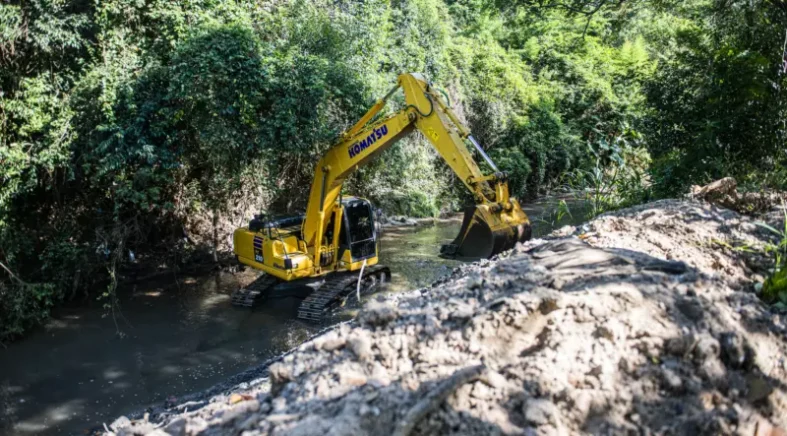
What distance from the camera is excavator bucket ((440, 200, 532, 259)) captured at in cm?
661

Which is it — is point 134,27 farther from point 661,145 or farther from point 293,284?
point 661,145

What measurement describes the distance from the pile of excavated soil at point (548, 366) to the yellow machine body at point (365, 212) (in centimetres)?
285

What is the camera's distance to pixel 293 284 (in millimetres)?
9391

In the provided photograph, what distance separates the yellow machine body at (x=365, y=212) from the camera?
6832mm

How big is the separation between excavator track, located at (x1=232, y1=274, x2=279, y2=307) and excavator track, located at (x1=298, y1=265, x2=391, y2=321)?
0.93 m

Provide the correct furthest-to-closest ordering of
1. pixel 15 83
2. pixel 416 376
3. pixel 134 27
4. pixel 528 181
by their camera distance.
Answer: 1. pixel 528 181
2. pixel 134 27
3. pixel 15 83
4. pixel 416 376

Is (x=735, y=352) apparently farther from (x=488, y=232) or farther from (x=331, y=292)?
(x=331, y=292)

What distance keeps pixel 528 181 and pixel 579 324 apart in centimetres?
1614

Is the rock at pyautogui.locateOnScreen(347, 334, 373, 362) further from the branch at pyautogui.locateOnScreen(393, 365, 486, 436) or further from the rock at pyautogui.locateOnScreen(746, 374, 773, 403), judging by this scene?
the rock at pyautogui.locateOnScreen(746, 374, 773, 403)

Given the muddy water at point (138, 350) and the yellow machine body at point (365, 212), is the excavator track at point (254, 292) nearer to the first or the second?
the muddy water at point (138, 350)

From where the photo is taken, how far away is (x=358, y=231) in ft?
32.1

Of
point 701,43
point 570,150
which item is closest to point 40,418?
point 701,43

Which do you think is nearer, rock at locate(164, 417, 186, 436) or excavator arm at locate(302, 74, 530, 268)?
rock at locate(164, 417, 186, 436)

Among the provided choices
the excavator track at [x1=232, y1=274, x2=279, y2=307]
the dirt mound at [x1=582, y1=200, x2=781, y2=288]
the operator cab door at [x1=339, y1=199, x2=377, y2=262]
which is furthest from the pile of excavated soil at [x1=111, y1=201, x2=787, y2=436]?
the operator cab door at [x1=339, y1=199, x2=377, y2=262]
